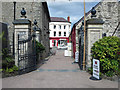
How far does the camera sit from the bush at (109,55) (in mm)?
5832

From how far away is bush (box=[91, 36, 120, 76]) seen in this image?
5832 millimetres

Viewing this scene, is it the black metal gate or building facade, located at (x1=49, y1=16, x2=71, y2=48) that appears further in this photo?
building facade, located at (x1=49, y1=16, x2=71, y2=48)

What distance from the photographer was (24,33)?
718 centimetres

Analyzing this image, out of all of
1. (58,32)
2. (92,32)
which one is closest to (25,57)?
(92,32)

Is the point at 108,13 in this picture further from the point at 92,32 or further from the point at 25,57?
the point at 25,57

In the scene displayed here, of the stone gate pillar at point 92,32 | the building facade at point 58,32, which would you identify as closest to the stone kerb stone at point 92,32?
the stone gate pillar at point 92,32

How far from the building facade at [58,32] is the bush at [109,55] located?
38211 millimetres

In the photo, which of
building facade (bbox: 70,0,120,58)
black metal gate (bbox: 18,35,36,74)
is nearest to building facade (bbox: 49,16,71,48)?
building facade (bbox: 70,0,120,58)

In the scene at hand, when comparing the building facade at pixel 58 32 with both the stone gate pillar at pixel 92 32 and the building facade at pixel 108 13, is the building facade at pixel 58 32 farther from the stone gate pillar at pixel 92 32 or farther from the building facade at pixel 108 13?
the stone gate pillar at pixel 92 32

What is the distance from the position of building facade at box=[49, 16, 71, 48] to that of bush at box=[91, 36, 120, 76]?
3821 centimetres

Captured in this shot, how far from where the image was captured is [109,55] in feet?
19.6

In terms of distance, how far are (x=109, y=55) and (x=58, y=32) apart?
39.4 m

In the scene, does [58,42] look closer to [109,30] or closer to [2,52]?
[109,30]

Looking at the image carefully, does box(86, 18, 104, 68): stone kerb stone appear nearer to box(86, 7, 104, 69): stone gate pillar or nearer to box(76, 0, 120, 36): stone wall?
box(86, 7, 104, 69): stone gate pillar
